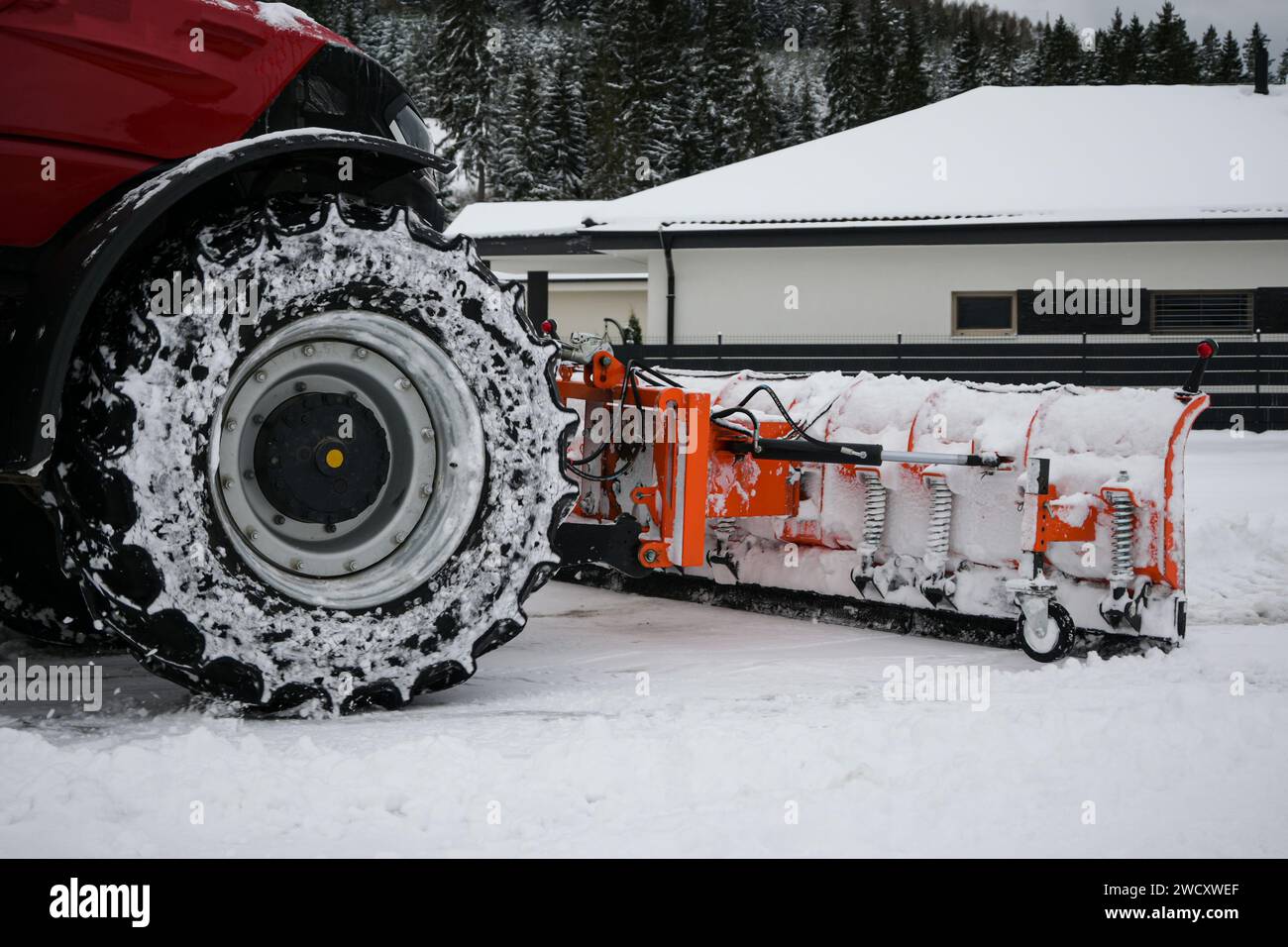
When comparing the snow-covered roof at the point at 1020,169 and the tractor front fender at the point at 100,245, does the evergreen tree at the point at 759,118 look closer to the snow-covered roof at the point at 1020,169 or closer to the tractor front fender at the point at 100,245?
the snow-covered roof at the point at 1020,169

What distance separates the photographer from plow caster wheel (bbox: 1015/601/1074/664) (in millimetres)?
4418

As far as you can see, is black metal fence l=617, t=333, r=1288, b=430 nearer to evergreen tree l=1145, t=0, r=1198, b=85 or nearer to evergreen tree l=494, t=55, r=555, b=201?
evergreen tree l=1145, t=0, r=1198, b=85

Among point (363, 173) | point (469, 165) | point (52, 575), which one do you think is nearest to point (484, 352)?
point (363, 173)

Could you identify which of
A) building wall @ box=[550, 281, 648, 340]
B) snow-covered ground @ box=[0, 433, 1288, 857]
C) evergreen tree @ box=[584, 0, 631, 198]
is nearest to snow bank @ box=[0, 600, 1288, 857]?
snow-covered ground @ box=[0, 433, 1288, 857]

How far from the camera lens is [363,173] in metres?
3.61

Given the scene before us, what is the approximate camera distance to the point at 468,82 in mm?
62781

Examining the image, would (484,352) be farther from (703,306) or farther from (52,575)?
(703,306)

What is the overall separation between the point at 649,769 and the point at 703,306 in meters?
17.8

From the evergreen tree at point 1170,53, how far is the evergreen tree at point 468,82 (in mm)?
28645

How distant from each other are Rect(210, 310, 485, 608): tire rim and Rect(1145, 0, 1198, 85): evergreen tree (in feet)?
172

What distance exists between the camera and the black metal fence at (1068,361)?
52.4ft

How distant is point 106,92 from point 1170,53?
5411 cm

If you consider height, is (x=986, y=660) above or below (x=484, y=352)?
below

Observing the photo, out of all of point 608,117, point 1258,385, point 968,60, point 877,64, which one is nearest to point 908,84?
point 877,64
